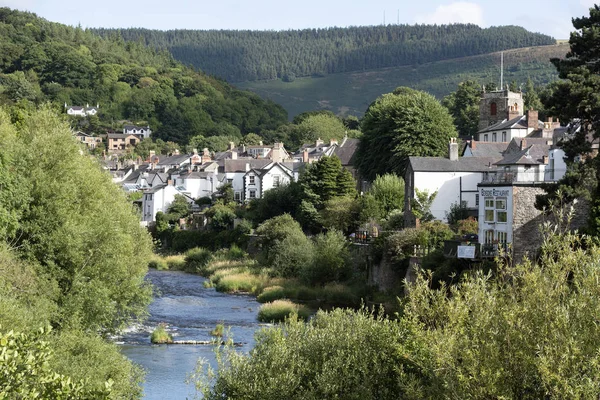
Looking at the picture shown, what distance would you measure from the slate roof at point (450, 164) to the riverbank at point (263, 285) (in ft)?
30.8

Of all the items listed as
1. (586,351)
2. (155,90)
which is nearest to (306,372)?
(586,351)

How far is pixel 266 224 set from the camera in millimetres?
67812

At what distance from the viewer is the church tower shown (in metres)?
83.4

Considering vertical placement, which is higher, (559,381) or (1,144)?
(1,144)

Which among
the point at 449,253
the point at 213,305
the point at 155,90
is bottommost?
the point at 213,305

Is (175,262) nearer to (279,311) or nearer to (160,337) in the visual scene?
(279,311)

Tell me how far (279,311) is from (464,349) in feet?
96.2

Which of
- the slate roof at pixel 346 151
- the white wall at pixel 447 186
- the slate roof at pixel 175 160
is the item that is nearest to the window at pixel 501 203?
the white wall at pixel 447 186

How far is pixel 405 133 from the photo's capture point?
66.6m

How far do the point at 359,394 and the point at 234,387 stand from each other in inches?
117

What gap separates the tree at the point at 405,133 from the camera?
66938 mm

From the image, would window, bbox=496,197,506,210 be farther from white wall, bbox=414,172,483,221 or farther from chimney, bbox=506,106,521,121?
chimney, bbox=506,106,521,121

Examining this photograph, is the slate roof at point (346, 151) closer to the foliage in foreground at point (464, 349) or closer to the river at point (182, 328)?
the river at point (182, 328)

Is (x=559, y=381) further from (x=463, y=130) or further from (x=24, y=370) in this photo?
(x=463, y=130)
